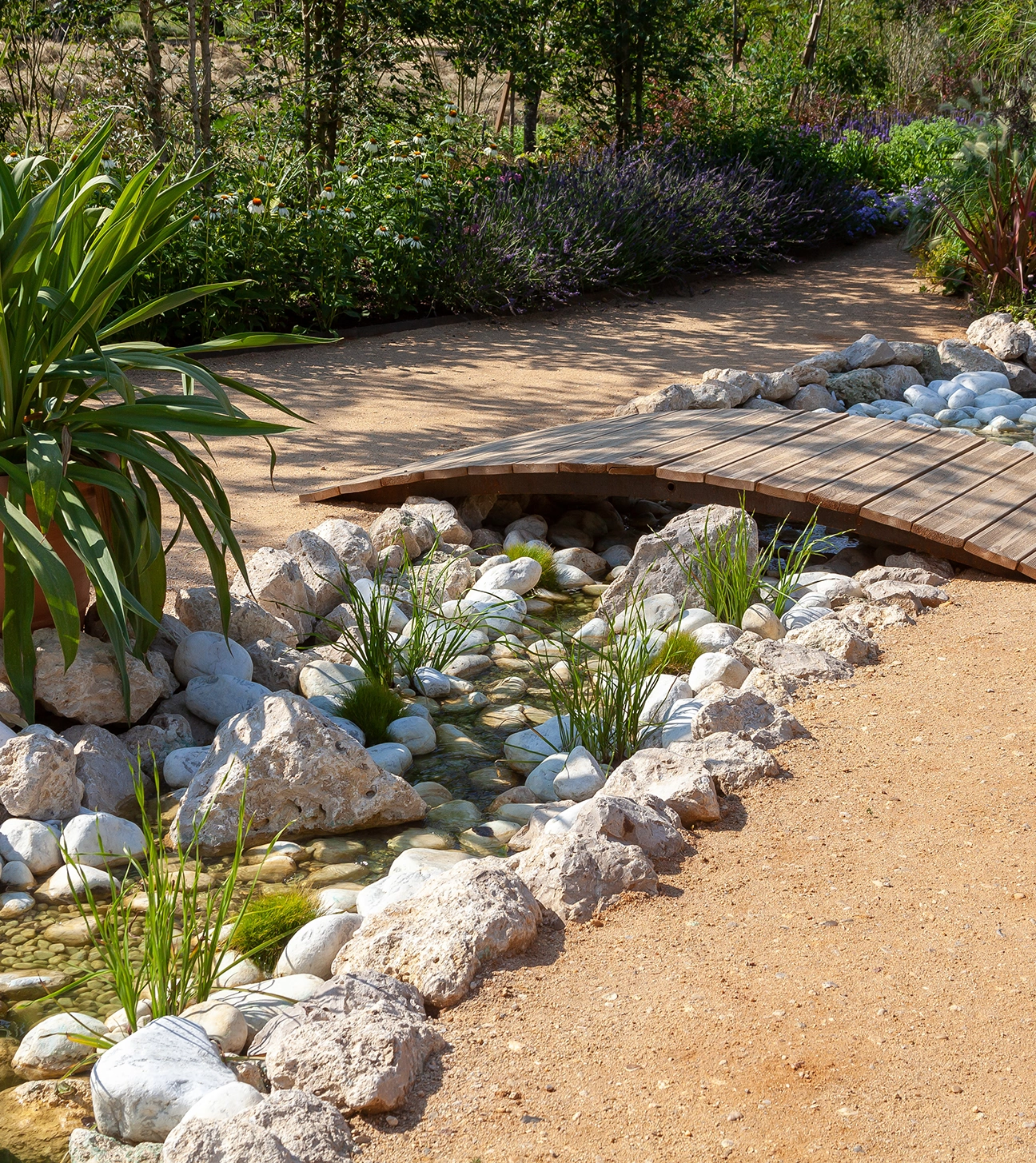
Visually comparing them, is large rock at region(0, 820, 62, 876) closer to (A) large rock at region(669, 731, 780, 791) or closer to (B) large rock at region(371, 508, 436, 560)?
(A) large rock at region(669, 731, 780, 791)

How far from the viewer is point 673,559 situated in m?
4.03

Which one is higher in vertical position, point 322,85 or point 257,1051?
point 322,85

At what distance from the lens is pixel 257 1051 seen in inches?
71.4

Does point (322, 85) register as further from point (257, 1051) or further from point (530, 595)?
point (257, 1051)

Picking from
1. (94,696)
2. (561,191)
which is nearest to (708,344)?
(561,191)

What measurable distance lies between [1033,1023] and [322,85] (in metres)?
9.19

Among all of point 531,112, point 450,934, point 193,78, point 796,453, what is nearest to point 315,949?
point 450,934

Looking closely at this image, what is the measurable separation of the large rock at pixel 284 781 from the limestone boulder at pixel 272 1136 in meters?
1.05

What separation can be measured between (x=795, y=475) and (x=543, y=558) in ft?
3.25

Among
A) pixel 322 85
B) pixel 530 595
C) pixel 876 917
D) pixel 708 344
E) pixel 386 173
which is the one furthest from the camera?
pixel 322 85

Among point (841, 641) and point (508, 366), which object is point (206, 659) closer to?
point (841, 641)

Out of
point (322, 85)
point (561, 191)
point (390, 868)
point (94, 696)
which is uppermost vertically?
point (322, 85)

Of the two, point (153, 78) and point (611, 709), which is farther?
point (153, 78)

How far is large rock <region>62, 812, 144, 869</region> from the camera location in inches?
97.1
